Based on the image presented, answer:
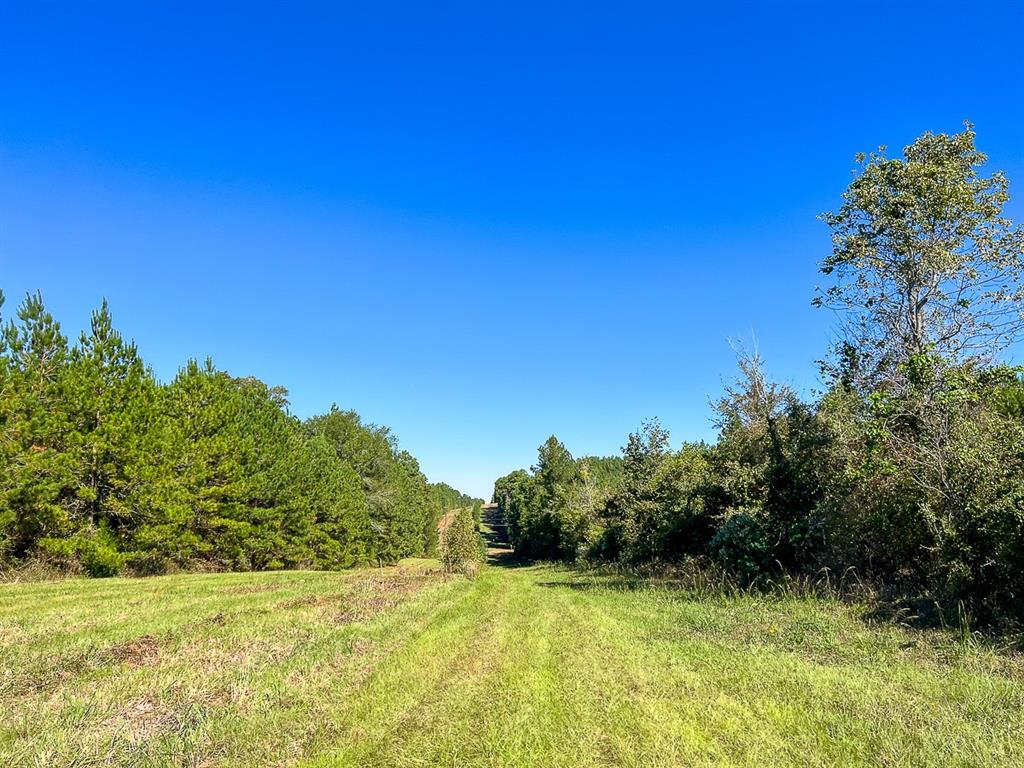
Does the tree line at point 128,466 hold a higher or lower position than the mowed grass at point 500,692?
higher

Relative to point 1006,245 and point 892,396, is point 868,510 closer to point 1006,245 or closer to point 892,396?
point 892,396

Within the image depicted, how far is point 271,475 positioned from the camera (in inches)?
1242

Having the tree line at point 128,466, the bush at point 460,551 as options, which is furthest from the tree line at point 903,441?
the tree line at point 128,466

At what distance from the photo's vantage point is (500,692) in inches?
251

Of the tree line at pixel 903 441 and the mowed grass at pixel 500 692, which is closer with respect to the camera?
the mowed grass at pixel 500 692

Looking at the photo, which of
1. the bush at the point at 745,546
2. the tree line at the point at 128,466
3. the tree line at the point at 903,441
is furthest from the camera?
the tree line at the point at 128,466

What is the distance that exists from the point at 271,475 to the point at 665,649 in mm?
27918

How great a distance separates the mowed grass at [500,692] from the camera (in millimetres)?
4727

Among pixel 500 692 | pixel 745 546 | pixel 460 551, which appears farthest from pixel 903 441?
pixel 460 551

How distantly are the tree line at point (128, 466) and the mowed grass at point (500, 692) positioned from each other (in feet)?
35.4

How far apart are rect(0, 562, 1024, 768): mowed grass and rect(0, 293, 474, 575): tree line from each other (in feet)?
35.4

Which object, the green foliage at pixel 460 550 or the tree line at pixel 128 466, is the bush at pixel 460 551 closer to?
the green foliage at pixel 460 550

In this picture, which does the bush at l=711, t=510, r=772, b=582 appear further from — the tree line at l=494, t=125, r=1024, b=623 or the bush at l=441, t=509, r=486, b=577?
the bush at l=441, t=509, r=486, b=577

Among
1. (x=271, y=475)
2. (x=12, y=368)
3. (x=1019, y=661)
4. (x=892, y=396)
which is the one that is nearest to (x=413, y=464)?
(x=271, y=475)
